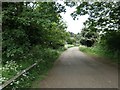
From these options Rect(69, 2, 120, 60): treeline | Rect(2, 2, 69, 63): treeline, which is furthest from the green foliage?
Rect(2, 2, 69, 63): treeline

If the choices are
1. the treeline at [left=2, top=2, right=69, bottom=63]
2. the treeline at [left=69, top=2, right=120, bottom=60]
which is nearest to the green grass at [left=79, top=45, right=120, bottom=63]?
the treeline at [left=69, top=2, right=120, bottom=60]

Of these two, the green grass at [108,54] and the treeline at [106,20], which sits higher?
the treeline at [106,20]

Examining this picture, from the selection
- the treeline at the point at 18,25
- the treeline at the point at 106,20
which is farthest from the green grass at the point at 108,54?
the treeline at the point at 18,25

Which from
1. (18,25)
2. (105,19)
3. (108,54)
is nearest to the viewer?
(18,25)

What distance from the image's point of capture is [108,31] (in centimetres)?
3161

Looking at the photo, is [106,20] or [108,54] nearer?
[106,20]

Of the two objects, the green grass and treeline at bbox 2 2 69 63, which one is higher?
treeline at bbox 2 2 69 63

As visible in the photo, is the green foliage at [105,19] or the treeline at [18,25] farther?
the green foliage at [105,19]

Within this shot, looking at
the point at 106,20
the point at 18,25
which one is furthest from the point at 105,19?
the point at 18,25

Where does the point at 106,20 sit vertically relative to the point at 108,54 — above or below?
above

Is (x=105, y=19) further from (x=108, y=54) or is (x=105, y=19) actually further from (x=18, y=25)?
(x=18, y=25)

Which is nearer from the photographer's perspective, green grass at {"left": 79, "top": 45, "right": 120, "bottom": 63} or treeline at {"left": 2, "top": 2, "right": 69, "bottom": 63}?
treeline at {"left": 2, "top": 2, "right": 69, "bottom": 63}

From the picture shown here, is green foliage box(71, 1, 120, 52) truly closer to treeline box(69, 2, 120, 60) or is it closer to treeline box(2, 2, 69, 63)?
treeline box(69, 2, 120, 60)

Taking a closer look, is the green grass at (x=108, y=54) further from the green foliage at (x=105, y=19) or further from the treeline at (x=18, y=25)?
the treeline at (x=18, y=25)
